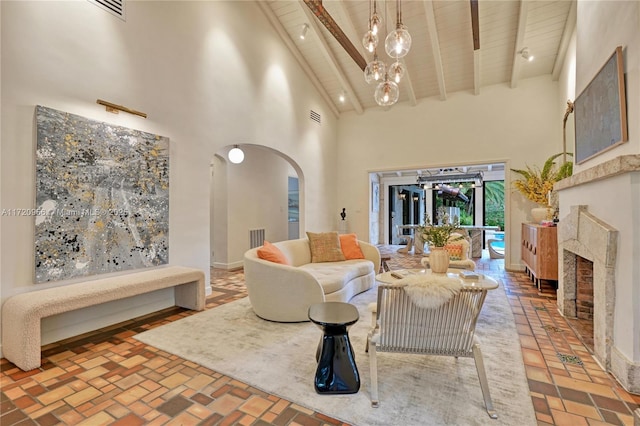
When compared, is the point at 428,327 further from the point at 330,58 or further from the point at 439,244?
the point at 330,58

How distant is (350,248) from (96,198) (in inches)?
132

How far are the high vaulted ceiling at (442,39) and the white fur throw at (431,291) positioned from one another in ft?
13.2

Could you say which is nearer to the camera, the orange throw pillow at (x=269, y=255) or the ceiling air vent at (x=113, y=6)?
the ceiling air vent at (x=113, y=6)

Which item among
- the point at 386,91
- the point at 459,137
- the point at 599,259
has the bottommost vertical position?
the point at 599,259

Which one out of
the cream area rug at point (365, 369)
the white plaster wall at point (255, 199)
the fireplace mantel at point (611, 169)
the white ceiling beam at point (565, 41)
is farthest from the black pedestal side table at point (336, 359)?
the white ceiling beam at point (565, 41)

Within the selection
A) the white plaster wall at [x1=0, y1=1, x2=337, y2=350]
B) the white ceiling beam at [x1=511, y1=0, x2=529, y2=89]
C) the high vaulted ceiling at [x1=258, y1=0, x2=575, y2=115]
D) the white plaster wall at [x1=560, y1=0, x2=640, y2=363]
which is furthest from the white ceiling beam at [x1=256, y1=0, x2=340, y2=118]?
the white plaster wall at [x1=560, y1=0, x2=640, y2=363]

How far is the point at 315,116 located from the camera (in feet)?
24.1

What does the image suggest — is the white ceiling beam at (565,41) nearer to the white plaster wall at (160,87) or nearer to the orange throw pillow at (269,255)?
the white plaster wall at (160,87)

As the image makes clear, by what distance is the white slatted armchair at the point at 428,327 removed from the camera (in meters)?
1.83

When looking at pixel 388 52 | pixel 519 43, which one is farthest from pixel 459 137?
pixel 388 52

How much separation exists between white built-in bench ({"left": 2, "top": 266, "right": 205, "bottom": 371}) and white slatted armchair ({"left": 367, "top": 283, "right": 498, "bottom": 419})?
2421 mm

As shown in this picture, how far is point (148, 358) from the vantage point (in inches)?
98.7

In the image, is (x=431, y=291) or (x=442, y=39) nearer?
(x=431, y=291)

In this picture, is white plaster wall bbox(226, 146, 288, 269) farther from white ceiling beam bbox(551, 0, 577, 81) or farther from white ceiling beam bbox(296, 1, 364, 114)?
white ceiling beam bbox(551, 0, 577, 81)
